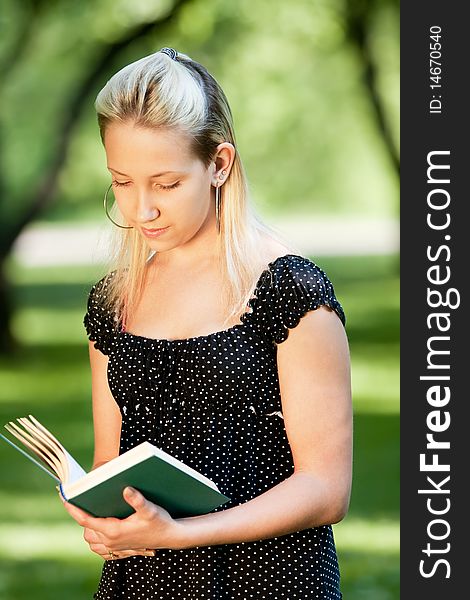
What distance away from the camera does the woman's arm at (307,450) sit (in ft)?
7.17

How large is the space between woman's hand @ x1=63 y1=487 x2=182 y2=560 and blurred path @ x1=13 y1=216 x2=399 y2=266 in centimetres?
2527

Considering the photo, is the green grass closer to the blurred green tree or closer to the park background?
the park background

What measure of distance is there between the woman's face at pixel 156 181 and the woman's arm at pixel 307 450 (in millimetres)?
289

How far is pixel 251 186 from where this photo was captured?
2.56m

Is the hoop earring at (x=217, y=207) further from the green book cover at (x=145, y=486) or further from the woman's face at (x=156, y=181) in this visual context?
the green book cover at (x=145, y=486)

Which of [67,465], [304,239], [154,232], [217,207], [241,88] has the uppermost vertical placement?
[304,239]

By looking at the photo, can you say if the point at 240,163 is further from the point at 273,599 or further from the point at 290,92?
the point at 290,92

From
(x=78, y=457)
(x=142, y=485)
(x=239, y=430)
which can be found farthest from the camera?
(x=78, y=457)

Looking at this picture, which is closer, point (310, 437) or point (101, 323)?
point (310, 437)

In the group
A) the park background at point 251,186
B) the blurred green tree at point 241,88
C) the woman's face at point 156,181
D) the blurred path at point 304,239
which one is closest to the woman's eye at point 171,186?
the woman's face at point 156,181

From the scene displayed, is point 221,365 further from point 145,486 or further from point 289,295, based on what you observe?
point 145,486

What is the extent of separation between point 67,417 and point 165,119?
9.26 meters

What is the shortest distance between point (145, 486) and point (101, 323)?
0.51 m

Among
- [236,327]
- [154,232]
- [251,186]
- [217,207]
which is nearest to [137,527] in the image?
→ [236,327]
